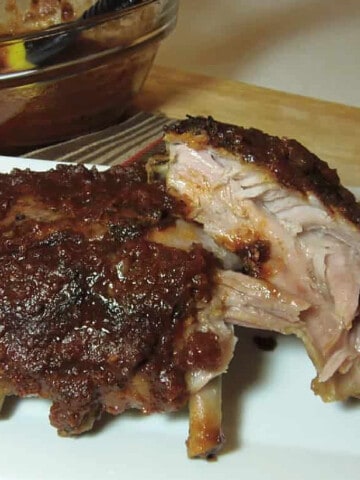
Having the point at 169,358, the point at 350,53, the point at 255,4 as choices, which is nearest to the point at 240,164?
the point at 169,358

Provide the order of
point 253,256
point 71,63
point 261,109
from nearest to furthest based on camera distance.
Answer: point 253,256
point 71,63
point 261,109

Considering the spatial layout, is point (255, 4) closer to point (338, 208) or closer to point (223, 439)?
point (338, 208)

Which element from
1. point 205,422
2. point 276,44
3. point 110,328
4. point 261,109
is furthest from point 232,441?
point 276,44

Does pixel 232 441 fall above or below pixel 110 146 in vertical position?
above

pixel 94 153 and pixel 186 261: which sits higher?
pixel 186 261

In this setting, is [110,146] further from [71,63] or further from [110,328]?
[110,328]

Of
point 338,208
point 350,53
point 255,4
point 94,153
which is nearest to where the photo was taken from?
point 338,208

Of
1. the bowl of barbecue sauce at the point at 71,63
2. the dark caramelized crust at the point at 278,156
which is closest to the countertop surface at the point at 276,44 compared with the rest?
the bowl of barbecue sauce at the point at 71,63

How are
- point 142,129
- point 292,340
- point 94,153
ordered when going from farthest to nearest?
point 142,129, point 94,153, point 292,340
